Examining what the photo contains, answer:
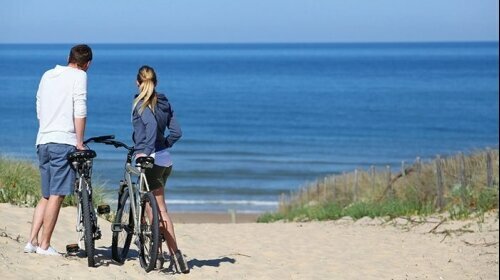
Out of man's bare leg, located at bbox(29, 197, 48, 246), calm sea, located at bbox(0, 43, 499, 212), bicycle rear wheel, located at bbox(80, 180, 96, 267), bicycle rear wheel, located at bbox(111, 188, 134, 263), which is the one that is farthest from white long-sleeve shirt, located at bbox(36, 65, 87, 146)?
calm sea, located at bbox(0, 43, 499, 212)

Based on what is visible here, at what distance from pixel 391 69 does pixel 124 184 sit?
115m

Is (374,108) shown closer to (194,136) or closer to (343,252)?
(194,136)

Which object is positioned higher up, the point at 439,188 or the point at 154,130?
the point at 154,130

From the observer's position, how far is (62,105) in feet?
26.0

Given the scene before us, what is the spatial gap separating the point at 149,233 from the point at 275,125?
145 feet

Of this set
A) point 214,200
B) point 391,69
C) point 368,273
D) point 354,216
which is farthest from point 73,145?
point 391,69

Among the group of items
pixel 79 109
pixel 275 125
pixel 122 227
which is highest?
pixel 79 109

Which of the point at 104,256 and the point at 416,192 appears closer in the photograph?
the point at 104,256

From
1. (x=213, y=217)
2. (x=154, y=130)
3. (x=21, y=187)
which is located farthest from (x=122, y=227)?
(x=213, y=217)

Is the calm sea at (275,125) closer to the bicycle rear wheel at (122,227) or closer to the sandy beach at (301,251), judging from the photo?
the sandy beach at (301,251)

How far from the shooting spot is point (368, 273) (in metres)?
9.91

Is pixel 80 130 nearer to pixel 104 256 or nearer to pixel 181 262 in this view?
pixel 181 262

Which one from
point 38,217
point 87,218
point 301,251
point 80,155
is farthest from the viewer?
point 301,251

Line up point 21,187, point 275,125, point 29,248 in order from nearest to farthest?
point 29,248 → point 21,187 → point 275,125
